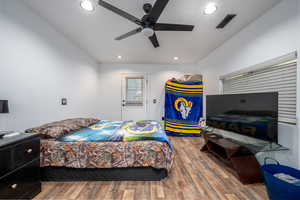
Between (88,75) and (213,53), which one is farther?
(88,75)

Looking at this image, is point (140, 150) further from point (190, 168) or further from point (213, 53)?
point (213, 53)

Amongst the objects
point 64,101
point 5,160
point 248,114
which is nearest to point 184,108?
point 248,114

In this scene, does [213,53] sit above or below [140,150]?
above

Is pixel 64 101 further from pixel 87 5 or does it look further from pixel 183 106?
pixel 183 106

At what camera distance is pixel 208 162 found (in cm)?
218

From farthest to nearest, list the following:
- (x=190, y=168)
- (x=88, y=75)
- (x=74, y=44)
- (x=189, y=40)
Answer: (x=88, y=75) → (x=74, y=44) → (x=189, y=40) → (x=190, y=168)

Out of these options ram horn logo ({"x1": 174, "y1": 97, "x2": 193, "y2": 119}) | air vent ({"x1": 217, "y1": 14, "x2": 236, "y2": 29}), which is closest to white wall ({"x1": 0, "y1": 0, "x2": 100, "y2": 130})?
ram horn logo ({"x1": 174, "y1": 97, "x2": 193, "y2": 119})

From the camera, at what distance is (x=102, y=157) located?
5.20ft

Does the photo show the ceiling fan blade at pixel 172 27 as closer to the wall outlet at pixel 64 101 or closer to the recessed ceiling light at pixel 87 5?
the recessed ceiling light at pixel 87 5

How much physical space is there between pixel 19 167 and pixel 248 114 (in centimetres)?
287

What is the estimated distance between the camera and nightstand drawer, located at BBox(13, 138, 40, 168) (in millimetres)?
1163

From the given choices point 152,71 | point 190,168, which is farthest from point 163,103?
point 190,168

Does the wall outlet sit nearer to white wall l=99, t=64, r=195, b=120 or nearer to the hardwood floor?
the hardwood floor

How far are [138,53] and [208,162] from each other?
3.08 m
